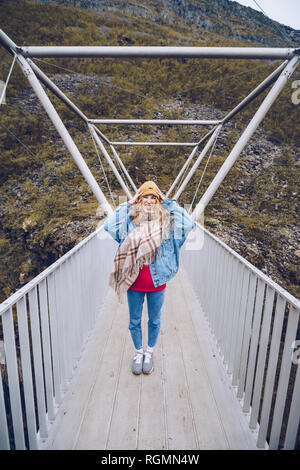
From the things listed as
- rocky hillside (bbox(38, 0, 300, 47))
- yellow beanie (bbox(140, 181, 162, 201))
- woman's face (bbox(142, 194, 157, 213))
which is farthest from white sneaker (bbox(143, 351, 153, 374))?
rocky hillside (bbox(38, 0, 300, 47))

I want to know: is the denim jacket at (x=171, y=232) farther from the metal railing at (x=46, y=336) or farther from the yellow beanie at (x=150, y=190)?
the metal railing at (x=46, y=336)

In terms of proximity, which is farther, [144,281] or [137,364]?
[137,364]

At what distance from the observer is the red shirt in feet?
5.82

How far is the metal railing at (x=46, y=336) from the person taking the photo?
1.17 metres

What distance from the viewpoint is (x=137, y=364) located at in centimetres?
204

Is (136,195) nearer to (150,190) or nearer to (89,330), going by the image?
(150,190)

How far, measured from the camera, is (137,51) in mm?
A: 2689

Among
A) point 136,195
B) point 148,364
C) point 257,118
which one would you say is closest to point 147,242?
point 136,195

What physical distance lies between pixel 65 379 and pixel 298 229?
47.8 ft

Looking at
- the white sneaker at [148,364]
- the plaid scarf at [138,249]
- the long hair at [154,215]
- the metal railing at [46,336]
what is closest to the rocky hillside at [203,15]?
the long hair at [154,215]

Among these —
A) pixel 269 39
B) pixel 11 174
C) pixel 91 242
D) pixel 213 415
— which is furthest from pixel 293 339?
pixel 269 39

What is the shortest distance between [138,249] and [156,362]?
1.14 m

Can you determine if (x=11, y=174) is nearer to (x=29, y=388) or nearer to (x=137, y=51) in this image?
(x=137, y=51)

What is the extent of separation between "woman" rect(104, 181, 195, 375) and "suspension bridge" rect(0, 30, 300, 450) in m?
0.46
